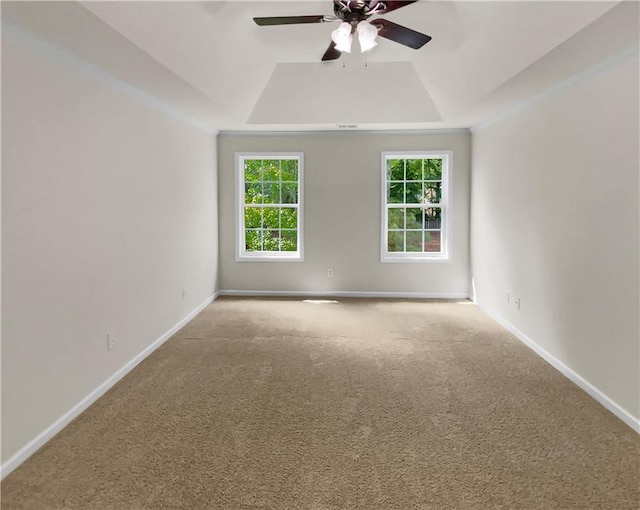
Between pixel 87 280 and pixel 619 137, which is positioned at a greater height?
pixel 619 137

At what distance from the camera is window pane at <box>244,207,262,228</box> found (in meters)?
6.24

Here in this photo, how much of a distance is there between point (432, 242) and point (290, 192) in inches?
86.8

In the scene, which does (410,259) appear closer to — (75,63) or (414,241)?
(414,241)

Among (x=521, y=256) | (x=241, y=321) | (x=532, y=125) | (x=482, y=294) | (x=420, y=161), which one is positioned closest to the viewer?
(x=532, y=125)

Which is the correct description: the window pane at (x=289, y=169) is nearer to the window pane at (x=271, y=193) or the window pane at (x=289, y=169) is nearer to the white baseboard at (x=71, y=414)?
the window pane at (x=271, y=193)

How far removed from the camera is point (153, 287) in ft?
12.7

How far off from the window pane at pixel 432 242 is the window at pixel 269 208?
6.04 feet

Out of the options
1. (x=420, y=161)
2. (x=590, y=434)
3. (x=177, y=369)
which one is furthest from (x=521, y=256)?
(x=177, y=369)

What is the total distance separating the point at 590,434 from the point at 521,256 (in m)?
2.03

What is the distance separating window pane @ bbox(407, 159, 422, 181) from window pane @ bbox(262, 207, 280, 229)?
2002 millimetres

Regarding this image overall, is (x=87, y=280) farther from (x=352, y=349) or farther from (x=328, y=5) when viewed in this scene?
(x=328, y=5)

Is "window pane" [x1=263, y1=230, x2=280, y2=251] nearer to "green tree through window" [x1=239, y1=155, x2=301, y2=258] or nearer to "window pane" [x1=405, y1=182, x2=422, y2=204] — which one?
"green tree through window" [x1=239, y1=155, x2=301, y2=258]

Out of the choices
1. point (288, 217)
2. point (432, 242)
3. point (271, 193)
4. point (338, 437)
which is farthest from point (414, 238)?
point (338, 437)

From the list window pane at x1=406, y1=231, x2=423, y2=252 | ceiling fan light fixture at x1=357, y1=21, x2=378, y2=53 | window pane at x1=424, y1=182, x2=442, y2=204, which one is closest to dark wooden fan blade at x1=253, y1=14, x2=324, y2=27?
ceiling fan light fixture at x1=357, y1=21, x2=378, y2=53
